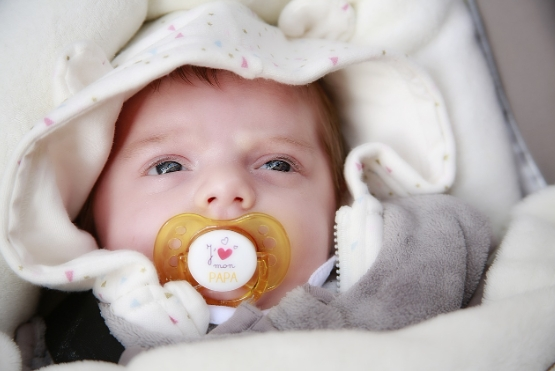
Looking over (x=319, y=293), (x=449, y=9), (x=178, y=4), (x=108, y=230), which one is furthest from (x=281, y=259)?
(x=449, y=9)

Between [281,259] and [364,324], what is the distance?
17cm

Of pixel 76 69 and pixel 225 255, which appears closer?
pixel 225 255

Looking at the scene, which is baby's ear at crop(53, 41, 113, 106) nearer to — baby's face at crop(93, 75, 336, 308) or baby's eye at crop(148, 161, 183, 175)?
baby's face at crop(93, 75, 336, 308)

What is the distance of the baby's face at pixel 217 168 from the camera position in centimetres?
88

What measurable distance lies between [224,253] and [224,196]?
0.09 metres

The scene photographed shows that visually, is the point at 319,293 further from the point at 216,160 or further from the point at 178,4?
the point at 178,4

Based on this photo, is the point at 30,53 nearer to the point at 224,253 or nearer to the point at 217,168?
the point at 217,168

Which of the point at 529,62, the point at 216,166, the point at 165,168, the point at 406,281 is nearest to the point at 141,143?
the point at 165,168

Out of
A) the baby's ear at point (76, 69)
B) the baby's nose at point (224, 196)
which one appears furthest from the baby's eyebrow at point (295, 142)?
the baby's ear at point (76, 69)

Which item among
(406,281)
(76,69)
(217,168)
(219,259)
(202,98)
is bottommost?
(406,281)

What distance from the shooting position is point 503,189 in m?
1.13

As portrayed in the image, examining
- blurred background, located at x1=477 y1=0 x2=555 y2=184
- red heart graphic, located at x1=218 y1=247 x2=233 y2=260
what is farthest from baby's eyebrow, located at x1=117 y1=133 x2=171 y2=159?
blurred background, located at x1=477 y1=0 x2=555 y2=184

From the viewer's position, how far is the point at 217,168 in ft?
2.90

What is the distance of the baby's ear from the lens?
0.93 m
